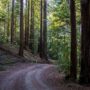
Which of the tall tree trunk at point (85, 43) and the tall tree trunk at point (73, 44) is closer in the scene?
the tall tree trunk at point (85, 43)

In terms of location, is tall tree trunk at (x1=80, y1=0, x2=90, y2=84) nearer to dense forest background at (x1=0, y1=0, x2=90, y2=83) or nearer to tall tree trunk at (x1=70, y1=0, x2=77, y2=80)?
dense forest background at (x1=0, y1=0, x2=90, y2=83)

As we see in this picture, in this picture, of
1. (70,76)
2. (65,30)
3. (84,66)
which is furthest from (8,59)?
(84,66)

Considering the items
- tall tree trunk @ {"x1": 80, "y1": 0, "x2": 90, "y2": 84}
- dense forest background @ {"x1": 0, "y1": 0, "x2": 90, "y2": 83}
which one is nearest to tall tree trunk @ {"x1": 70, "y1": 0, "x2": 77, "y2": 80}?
dense forest background @ {"x1": 0, "y1": 0, "x2": 90, "y2": 83}

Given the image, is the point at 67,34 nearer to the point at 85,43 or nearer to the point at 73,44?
the point at 73,44

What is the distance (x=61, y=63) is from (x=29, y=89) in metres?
6.35

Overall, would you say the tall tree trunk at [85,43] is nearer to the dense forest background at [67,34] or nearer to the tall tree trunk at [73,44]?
the dense forest background at [67,34]

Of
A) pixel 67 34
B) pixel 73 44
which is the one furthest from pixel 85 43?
pixel 67 34

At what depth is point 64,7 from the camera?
2494 centimetres

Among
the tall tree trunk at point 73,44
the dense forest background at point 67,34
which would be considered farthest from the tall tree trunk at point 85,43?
the tall tree trunk at point 73,44

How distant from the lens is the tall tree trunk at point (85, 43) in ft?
50.3

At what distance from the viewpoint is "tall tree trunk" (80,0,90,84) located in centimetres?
1532

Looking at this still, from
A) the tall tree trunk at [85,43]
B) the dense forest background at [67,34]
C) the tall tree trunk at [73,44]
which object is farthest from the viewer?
the tall tree trunk at [73,44]

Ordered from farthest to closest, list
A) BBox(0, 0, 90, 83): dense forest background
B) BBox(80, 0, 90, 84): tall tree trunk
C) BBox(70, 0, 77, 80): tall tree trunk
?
Result: BBox(70, 0, 77, 80): tall tree trunk
BBox(0, 0, 90, 83): dense forest background
BBox(80, 0, 90, 84): tall tree trunk

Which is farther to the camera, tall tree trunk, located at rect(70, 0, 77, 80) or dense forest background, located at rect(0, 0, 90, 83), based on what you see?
tall tree trunk, located at rect(70, 0, 77, 80)
